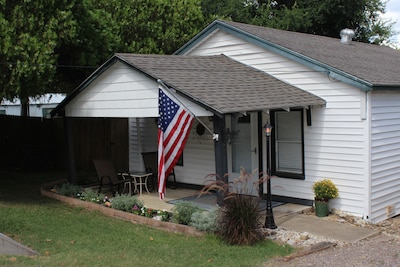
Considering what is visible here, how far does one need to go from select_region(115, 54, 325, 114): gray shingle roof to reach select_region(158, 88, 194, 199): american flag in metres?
0.33

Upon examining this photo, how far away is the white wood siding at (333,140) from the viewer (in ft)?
30.5

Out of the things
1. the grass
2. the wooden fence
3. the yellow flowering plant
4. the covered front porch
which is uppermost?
the covered front porch

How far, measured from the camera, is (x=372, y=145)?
9250mm

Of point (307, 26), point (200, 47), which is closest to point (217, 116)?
point (200, 47)

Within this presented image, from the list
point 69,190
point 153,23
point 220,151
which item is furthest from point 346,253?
point 153,23

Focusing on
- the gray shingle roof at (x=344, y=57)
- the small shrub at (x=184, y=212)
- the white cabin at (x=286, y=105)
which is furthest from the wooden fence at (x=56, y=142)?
the small shrub at (x=184, y=212)

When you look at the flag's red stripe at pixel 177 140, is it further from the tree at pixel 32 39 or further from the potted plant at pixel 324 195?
the tree at pixel 32 39

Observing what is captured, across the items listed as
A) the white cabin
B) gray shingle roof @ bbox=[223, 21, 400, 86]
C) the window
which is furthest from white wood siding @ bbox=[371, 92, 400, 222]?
the window

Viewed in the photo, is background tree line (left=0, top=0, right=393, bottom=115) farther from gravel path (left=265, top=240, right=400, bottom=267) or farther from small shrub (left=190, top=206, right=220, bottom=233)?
gravel path (left=265, top=240, right=400, bottom=267)

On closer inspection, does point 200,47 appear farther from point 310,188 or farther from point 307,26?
point 307,26

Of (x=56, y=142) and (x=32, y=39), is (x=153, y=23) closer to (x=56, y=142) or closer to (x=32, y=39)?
(x=32, y=39)

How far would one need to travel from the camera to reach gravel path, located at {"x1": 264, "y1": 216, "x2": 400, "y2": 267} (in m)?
6.82

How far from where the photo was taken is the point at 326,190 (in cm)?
952

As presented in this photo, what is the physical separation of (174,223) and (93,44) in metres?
6.29
